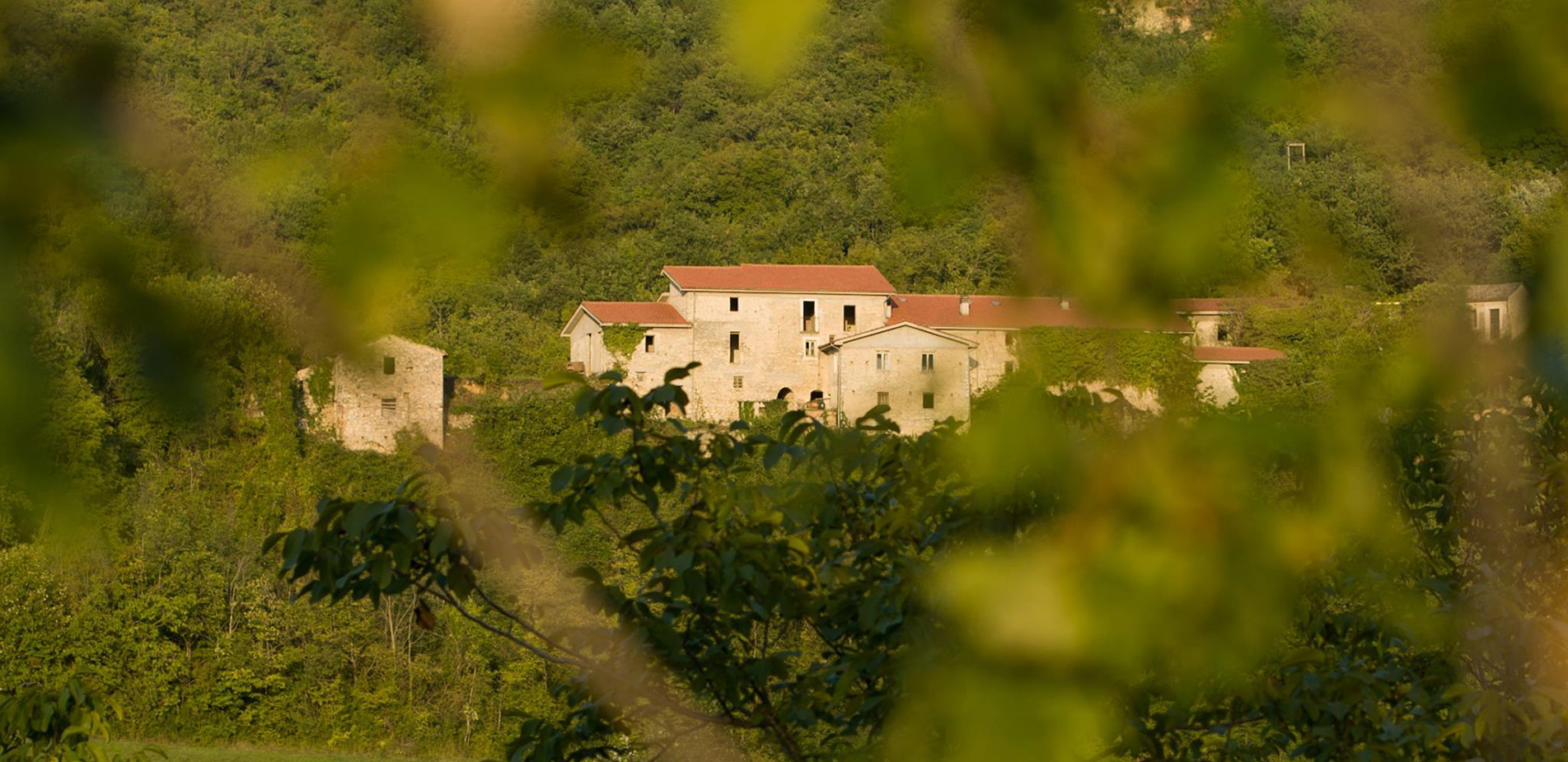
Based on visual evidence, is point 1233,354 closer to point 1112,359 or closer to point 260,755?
point 1112,359

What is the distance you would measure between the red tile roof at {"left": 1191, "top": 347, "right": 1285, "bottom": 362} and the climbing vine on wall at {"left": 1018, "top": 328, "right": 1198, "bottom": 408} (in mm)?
38

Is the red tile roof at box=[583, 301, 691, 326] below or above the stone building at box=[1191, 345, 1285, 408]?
above

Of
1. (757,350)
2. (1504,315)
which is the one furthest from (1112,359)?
(757,350)

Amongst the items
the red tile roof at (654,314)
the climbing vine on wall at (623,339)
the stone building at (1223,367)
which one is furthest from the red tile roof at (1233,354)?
the climbing vine on wall at (623,339)

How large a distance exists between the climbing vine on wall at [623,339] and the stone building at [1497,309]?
83.9 feet

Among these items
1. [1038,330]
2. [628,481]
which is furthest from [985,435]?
[628,481]

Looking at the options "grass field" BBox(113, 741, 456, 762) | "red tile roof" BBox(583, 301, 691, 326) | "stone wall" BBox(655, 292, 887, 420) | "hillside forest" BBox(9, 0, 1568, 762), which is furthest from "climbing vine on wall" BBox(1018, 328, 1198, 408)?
"stone wall" BBox(655, 292, 887, 420)

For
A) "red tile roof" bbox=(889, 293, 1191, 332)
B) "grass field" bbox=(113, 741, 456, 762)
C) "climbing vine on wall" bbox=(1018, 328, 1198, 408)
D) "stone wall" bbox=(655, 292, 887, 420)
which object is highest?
"stone wall" bbox=(655, 292, 887, 420)

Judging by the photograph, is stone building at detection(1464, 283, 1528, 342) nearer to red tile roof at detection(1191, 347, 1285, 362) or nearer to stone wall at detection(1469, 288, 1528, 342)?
stone wall at detection(1469, 288, 1528, 342)

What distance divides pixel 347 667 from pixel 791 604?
51.0 feet

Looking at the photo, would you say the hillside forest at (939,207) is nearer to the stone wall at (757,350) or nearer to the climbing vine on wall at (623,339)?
the climbing vine on wall at (623,339)

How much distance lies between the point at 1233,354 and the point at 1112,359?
39 cm

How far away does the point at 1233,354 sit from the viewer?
3.87 ft

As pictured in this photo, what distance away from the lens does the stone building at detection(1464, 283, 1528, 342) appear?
1.17m
